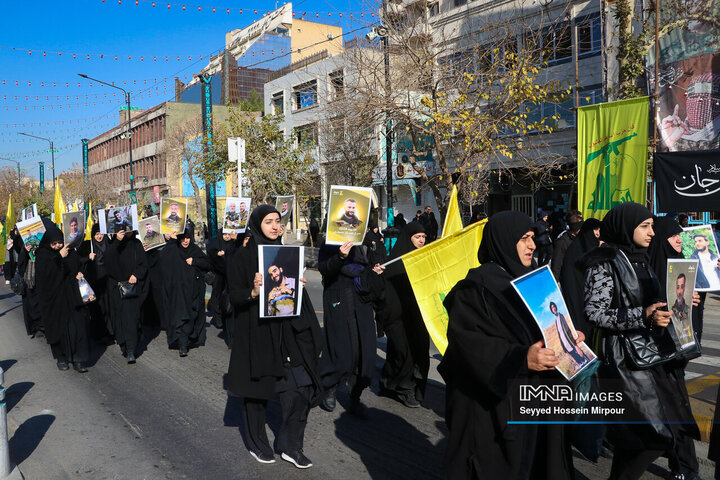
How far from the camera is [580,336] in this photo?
2809 millimetres

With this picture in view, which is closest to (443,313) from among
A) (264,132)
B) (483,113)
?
(483,113)

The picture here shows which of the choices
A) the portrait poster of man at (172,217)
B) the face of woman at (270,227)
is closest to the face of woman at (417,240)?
the face of woman at (270,227)

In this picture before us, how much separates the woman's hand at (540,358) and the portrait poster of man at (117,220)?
6.93 meters

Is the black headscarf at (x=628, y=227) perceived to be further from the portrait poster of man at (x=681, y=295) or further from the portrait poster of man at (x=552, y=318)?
the portrait poster of man at (x=552, y=318)

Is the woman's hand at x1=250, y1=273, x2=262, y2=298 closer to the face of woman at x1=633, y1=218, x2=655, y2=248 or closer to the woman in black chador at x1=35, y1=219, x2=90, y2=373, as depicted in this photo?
the face of woman at x1=633, y1=218, x2=655, y2=248

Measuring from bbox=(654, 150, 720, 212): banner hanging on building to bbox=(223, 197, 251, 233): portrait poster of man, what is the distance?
699 cm

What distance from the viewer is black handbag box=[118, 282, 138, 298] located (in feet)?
26.6

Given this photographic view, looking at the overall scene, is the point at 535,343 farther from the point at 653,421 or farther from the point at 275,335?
the point at 275,335

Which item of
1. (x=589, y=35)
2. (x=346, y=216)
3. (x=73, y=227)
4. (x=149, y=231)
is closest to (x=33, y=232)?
(x=73, y=227)

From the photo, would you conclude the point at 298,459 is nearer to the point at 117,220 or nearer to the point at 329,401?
the point at 329,401

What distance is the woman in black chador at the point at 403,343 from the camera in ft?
19.2

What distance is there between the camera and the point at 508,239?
2.88 metres

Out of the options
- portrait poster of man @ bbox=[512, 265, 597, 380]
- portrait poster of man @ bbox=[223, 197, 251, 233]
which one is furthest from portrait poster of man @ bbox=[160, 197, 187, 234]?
portrait poster of man @ bbox=[512, 265, 597, 380]

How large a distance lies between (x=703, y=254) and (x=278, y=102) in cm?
3407
